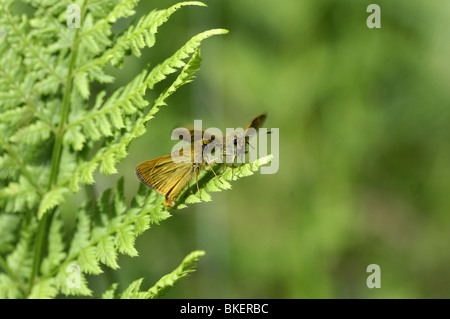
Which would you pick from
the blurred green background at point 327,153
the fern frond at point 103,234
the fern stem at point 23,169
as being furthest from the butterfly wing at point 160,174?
the blurred green background at point 327,153

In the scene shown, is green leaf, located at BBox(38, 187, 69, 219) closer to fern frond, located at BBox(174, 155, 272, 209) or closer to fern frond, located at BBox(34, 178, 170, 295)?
fern frond, located at BBox(34, 178, 170, 295)

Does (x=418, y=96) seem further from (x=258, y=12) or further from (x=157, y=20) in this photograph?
(x=157, y=20)

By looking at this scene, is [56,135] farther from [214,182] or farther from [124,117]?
[214,182]

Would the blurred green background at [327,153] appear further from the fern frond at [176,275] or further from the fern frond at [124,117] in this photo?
→ the fern frond at [176,275]

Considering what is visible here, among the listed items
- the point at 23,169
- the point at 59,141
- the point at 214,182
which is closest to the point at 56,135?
the point at 59,141
